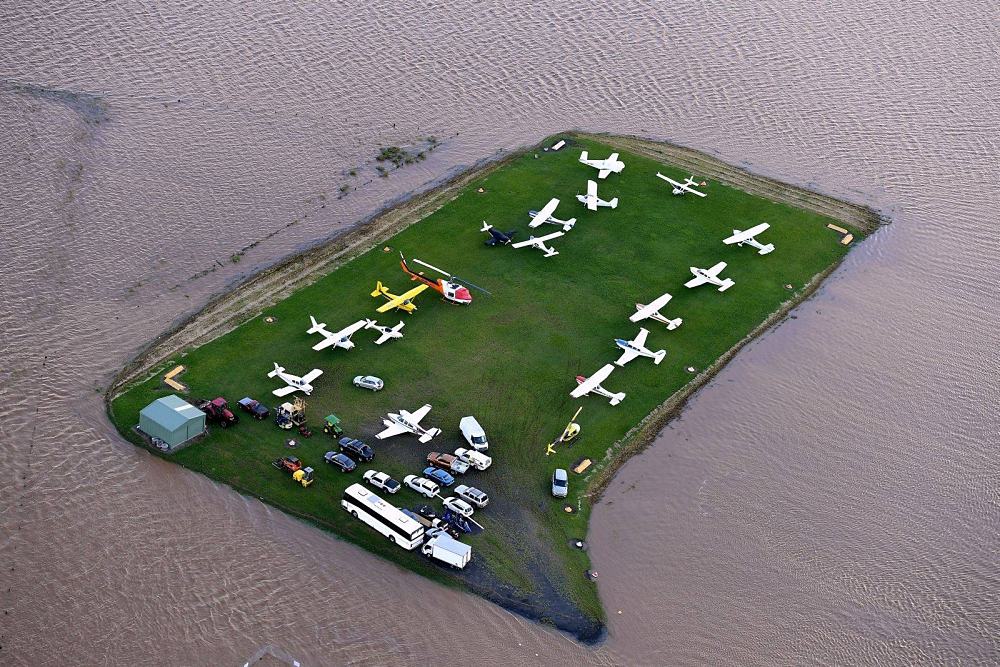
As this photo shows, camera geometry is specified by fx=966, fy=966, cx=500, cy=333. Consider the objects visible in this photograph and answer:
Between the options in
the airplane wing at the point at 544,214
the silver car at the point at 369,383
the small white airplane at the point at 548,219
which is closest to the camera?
the silver car at the point at 369,383

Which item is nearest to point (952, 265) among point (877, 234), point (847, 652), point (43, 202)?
point (877, 234)

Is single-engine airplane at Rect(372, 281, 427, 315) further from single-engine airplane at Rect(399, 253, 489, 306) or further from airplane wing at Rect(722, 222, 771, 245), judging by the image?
airplane wing at Rect(722, 222, 771, 245)

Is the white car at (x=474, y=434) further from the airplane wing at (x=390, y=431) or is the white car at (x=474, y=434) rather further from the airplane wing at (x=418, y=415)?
the airplane wing at (x=390, y=431)

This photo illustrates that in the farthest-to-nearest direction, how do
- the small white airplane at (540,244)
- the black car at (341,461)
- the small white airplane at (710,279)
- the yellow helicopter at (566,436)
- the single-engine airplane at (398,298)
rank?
the small white airplane at (540,244), the small white airplane at (710,279), the single-engine airplane at (398,298), the yellow helicopter at (566,436), the black car at (341,461)

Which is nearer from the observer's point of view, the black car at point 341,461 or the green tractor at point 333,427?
the black car at point 341,461

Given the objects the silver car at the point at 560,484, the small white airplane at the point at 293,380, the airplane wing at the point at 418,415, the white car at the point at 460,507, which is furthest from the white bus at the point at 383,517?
the small white airplane at the point at 293,380

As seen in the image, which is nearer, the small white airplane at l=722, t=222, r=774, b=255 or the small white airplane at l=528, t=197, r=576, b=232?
the small white airplane at l=722, t=222, r=774, b=255

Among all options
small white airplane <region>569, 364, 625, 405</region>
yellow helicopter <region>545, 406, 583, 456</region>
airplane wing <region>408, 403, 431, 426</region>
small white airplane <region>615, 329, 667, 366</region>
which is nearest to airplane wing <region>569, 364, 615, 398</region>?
small white airplane <region>569, 364, 625, 405</region>
